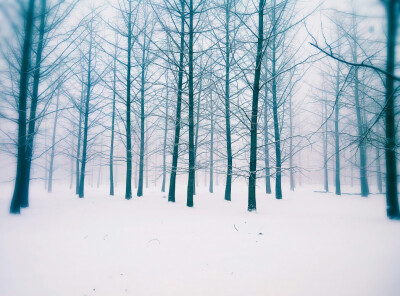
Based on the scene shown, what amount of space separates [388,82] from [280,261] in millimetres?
6680

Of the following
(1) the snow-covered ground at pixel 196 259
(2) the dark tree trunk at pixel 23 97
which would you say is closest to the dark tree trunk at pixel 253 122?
(1) the snow-covered ground at pixel 196 259

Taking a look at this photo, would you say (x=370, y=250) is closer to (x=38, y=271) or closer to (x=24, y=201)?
(x=38, y=271)

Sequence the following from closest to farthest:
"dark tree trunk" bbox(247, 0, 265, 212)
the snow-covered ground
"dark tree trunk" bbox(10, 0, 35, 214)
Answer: the snow-covered ground, "dark tree trunk" bbox(10, 0, 35, 214), "dark tree trunk" bbox(247, 0, 265, 212)

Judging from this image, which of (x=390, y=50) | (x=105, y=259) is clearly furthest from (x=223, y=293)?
(x=390, y=50)

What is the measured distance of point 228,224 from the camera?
4840 millimetres

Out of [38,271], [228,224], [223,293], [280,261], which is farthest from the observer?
[228,224]

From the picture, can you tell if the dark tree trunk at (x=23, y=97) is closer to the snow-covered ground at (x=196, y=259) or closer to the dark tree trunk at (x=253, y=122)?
the snow-covered ground at (x=196, y=259)

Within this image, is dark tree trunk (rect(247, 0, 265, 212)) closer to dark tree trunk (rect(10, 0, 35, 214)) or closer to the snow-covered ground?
the snow-covered ground

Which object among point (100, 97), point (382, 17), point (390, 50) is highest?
point (100, 97)

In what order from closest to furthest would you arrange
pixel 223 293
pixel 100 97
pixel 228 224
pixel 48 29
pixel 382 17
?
pixel 223 293, pixel 382 17, pixel 228 224, pixel 48 29, pixel 100 97

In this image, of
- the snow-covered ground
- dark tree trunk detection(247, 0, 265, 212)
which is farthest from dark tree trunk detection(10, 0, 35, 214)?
dark tree trunk detection(247, 0, 265, 212)

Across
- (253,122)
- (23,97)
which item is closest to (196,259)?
(253,122)

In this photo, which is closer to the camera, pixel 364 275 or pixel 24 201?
pixel 364 275

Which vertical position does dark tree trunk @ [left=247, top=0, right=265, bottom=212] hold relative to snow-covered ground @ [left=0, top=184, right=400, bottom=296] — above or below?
above
